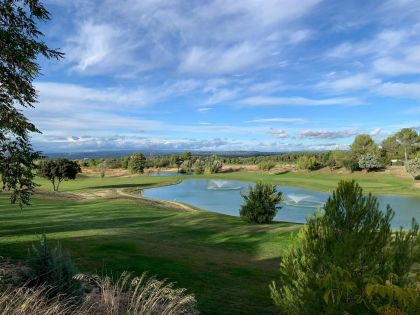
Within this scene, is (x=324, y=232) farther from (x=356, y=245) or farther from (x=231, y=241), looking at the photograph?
(x=231, y=241)

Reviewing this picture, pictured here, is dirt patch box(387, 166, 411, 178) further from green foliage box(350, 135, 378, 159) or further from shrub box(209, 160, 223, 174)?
shrub box(209, 160, 223, 174)

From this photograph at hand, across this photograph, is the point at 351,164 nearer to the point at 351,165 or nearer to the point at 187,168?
the point at 351,165

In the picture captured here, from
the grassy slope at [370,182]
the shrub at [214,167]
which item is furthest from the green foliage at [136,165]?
the grassy slope at [370,182]

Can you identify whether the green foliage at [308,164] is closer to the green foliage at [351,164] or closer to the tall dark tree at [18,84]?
the green foliage at [351,164]

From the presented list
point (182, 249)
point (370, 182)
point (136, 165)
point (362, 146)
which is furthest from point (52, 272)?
point (136, 165)

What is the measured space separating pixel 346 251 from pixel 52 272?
5.13m

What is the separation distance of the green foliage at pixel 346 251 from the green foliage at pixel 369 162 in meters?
98.5

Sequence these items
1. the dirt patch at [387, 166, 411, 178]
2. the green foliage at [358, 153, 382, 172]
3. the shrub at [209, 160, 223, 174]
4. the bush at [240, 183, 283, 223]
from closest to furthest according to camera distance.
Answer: the bush at [240, 183, 283, 223]
the dirt patch at [387, 166, 411, 178]
the green foliage at [358, 153, 382, 172]
the shrub at [209, 160, 223, 174]

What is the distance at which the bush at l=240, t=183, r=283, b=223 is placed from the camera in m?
29.3

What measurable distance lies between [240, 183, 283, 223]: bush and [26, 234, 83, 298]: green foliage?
2297 centimetres

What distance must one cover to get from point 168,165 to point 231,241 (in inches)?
5913

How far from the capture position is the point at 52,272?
22.6 ft

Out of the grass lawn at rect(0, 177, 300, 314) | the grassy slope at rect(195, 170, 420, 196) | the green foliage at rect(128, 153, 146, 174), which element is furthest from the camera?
the green foliage at rect(128, 153, 146, 174)

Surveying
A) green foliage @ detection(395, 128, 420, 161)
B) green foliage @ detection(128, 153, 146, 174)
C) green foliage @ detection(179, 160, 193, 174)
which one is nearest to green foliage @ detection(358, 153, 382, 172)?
green foliage @ detection(395, 128, 420, 161)
